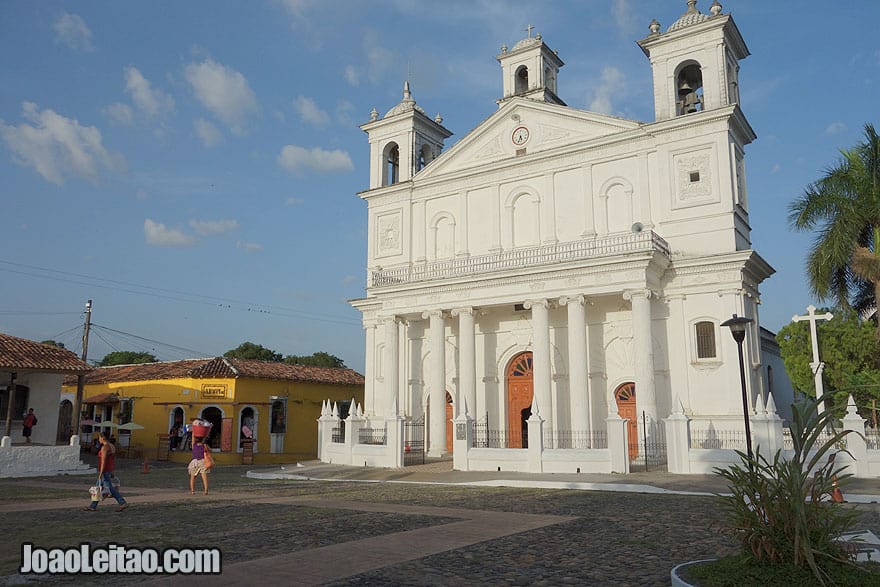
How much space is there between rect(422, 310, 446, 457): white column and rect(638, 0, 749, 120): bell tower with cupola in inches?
427

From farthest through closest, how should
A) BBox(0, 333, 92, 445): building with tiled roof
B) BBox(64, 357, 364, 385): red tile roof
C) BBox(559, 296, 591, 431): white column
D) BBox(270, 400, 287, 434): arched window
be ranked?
BBox(270, 400, 287, 434): arched window
BBox(64, 357, 364, 385): red tile roof
BBox(0, 333, 92, 445): building with tiled roof
BBox(559, 296, 591, 431): white column

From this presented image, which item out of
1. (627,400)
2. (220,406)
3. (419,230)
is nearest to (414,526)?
(627,400)

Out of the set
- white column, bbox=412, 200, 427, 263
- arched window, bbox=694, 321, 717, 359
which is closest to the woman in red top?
white column, bbox=412, 200, 427, 263

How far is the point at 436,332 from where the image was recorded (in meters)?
25.5

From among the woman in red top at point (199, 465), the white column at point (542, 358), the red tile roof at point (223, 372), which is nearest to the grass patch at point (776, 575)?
the woman in red top at point (199, 465)

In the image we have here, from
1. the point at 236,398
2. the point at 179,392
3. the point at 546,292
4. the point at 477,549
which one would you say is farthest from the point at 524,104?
the point at 477,549

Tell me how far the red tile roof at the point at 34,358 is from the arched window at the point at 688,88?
2306 centimetres

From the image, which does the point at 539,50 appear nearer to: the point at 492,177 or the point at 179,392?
the point at 492,177

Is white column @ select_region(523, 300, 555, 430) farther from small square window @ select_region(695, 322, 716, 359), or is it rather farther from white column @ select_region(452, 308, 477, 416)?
small square window @ select_region(695, 322, 716, 359)

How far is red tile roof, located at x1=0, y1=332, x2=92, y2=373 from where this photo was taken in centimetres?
2262

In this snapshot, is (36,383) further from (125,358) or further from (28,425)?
(125,358)

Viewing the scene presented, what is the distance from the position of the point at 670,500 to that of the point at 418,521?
574 centimetres

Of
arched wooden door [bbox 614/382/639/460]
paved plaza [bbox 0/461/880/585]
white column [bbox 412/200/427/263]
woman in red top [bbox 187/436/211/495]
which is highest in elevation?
white column [bbox 412/200/427/263]

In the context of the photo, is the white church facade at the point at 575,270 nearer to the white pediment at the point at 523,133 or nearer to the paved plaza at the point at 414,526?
the white pediment at the point at 523,133
